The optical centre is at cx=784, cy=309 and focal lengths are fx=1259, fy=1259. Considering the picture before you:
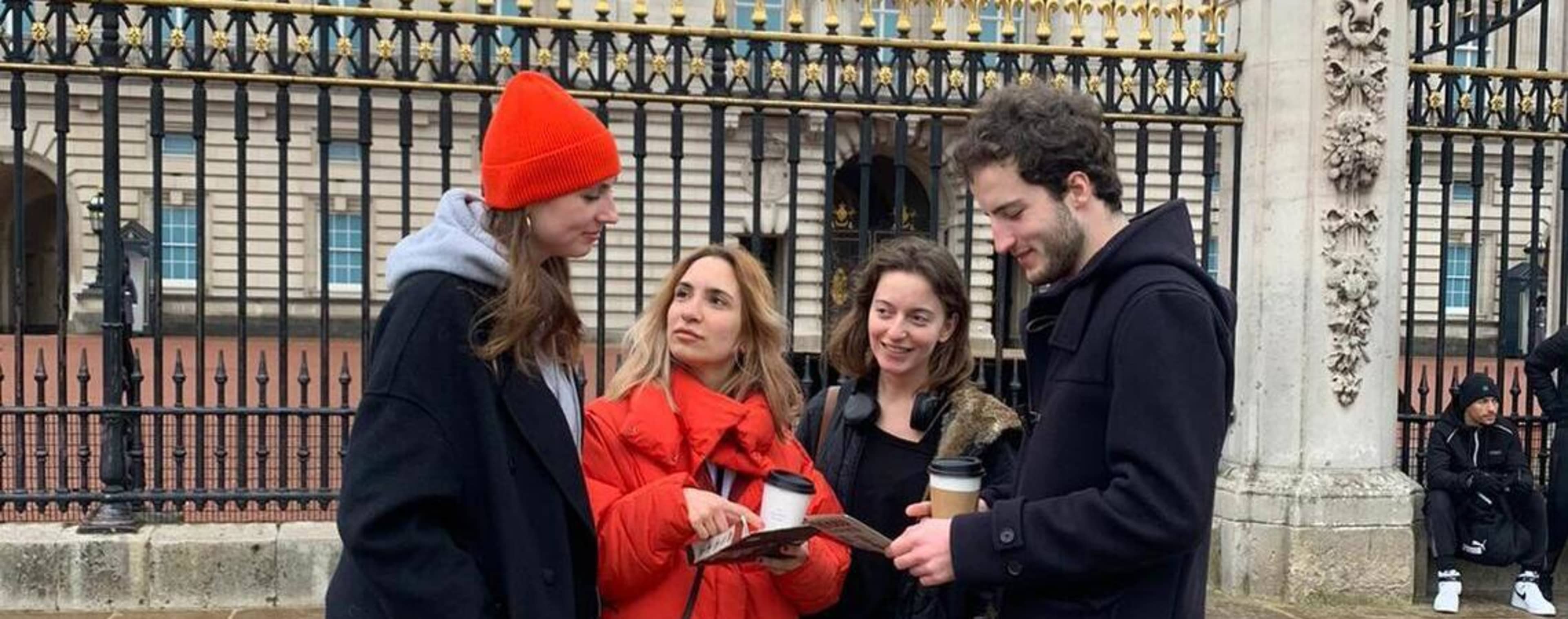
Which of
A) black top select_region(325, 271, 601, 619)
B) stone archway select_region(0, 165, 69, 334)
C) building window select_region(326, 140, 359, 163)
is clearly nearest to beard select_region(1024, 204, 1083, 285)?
black top select_region(325, 271, 601, 619)

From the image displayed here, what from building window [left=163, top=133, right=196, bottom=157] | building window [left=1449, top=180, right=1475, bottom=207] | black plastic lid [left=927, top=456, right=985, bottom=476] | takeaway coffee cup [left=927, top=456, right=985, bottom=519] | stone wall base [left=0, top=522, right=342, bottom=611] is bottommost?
stone wall base [left=0, top=522, right=342, bottom=611]

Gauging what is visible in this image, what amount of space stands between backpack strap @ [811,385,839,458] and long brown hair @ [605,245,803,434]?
208mm

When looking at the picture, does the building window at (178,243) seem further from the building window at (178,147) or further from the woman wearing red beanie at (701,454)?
the woman wearing red beanie at (701,454)

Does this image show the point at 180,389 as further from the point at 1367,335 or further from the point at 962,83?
the point at 1367,335

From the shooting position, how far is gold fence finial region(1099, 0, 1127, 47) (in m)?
6.38

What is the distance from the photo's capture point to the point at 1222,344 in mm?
2199

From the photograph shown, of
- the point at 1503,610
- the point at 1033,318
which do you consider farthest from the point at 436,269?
the point at 1503,610

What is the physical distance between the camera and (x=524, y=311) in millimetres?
2213

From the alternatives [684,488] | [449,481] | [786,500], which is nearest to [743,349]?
[684,488]

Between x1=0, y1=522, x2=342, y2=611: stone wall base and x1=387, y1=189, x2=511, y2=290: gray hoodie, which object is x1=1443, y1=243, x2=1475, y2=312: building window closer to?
x1=0, y1=522, x2=342, y2=611: stone wall base

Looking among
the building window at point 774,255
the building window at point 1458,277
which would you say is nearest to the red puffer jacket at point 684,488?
the building window at point 774,255

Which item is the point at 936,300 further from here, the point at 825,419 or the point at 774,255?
the point at 774,255

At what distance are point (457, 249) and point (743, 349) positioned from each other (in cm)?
92

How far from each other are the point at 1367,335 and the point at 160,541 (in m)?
5.75
